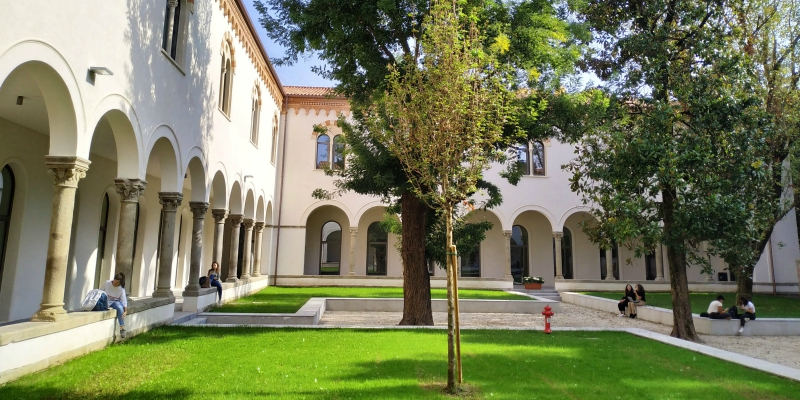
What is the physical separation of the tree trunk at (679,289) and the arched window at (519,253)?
16017 mm

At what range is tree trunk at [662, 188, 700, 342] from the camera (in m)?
11.5

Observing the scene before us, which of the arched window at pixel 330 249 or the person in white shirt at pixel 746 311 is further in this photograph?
the arched window at pixel 330 249

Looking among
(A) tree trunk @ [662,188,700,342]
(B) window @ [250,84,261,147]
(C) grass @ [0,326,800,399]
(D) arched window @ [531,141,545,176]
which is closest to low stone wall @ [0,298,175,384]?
(C) grass @ [0,326,800,399]

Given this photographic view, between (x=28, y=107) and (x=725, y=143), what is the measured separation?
45.3 ft

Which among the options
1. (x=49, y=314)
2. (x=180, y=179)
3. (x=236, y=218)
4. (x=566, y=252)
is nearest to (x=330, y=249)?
(x=236, y=218)

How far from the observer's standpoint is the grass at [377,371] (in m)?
5.78

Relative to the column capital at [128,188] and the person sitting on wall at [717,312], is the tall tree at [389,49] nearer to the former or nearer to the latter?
the column capital at [128,188]

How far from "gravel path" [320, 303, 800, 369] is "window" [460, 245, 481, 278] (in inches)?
322

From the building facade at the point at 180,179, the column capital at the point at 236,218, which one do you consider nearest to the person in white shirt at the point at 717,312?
the building facade at the point at 180,179

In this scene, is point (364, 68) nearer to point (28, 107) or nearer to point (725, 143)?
point (28, 107)

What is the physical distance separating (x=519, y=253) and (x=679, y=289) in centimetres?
1636

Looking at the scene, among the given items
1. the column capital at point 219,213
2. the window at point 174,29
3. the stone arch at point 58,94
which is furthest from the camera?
the column capital at point 219,213

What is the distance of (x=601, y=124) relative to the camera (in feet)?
37.4

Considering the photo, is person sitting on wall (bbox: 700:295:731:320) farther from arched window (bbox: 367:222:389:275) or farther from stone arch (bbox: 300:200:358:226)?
arched window (bbox: 367:222:389:275)
